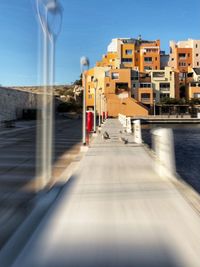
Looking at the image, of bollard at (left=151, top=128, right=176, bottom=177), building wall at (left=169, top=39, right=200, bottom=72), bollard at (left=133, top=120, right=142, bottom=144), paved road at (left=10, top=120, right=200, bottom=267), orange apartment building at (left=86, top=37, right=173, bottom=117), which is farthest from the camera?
building wall at (left=169, top=39, right=200, bottom=72)

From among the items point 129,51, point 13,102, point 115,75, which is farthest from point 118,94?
point 13,102

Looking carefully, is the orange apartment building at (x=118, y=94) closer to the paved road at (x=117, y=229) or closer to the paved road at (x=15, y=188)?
the paved road at (x=15, y=188)

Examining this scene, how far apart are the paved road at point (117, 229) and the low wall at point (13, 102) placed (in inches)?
2174

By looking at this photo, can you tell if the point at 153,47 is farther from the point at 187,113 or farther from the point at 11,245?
the point at 11,245

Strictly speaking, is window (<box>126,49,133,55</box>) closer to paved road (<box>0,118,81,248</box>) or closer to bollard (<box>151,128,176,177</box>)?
Result: paved road (<box>0,118,81,248</box>)

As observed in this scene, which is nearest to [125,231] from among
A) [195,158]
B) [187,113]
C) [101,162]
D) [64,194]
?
[64,194]

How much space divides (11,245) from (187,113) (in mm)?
94592

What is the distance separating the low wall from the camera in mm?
66500

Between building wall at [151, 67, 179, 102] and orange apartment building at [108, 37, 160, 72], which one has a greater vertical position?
orange apartment building at [108, 37, 160, 72]

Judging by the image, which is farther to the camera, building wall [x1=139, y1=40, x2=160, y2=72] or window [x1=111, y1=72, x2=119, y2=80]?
building wall [x1=139, y1=40, x2=160, y2=72]

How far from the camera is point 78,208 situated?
264 inches

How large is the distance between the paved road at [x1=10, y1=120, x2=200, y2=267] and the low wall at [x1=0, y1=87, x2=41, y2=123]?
5522 centimetres

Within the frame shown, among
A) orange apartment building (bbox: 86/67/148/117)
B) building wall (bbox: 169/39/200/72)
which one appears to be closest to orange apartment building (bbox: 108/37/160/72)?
building wall (bbox: 169/39/200/72)

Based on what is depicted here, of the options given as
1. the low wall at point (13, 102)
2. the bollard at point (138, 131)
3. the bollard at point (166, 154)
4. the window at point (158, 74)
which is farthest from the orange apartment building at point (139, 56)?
the bollard at point (166, 154)
